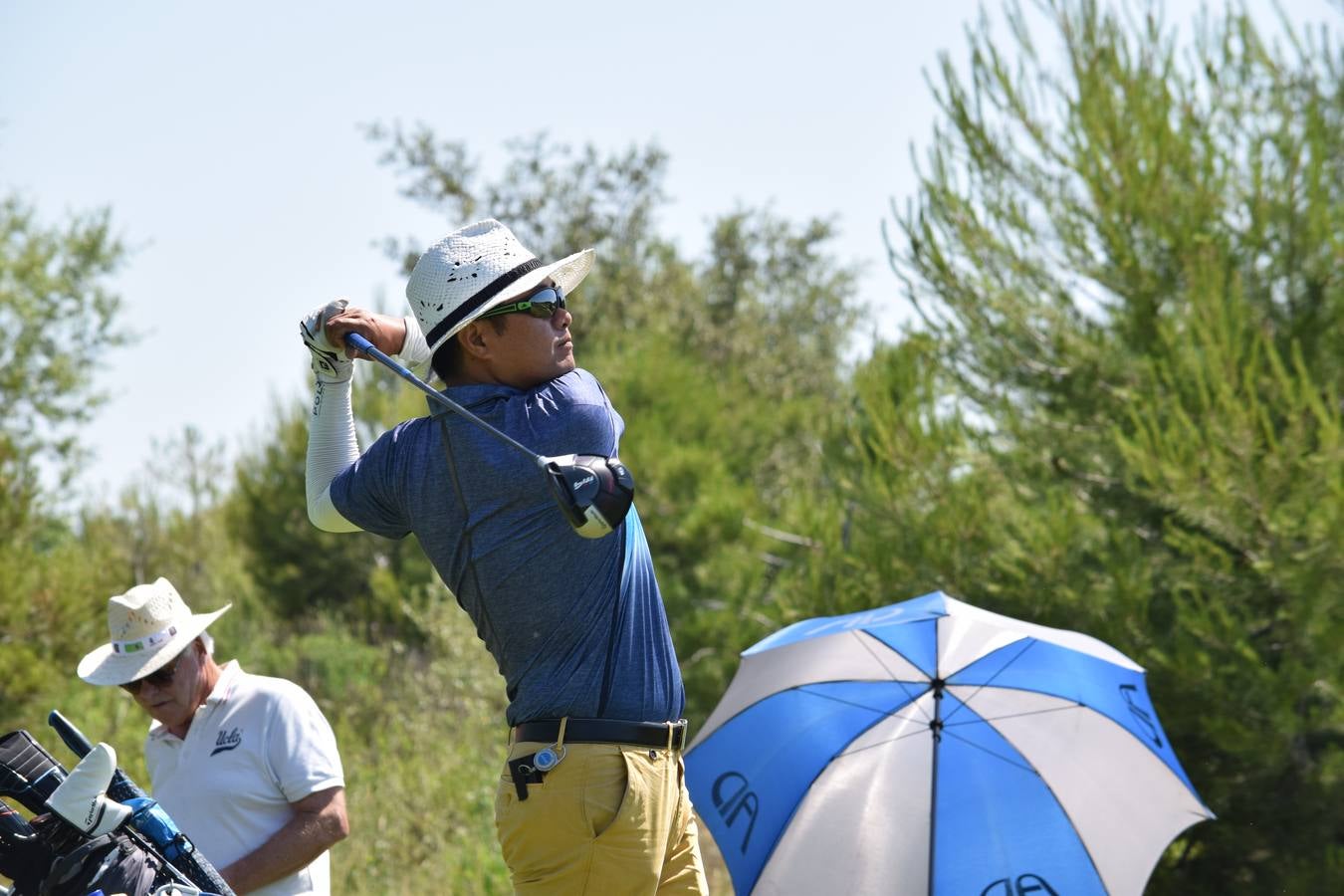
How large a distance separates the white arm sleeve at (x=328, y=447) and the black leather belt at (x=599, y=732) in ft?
1.85

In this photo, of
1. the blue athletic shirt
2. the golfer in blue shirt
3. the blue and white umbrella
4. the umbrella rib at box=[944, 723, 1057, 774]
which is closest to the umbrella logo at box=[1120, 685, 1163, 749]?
the blue and white umbrella

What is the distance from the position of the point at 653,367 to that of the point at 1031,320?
9611 millimetres

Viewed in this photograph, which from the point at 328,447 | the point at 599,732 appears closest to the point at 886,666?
the point at 599,732

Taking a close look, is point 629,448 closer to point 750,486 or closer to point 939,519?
point 750,486

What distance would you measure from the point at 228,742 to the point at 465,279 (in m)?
1.98

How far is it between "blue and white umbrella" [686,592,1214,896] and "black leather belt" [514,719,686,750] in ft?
5.85

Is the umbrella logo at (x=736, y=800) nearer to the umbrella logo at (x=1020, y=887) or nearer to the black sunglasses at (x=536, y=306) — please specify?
the umbrella logo at (x=1020, y=887)

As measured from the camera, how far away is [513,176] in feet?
87.8

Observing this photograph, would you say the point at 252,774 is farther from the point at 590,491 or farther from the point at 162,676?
the point at 590,491

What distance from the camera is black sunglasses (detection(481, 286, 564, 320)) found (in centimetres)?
277

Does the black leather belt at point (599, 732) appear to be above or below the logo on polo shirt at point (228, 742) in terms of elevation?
above

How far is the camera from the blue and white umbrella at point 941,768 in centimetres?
425

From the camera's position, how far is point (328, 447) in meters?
2.97

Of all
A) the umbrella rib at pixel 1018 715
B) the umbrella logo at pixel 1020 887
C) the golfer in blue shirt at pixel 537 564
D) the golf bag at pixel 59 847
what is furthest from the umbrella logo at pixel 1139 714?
the golf bag at pixel 59 847
